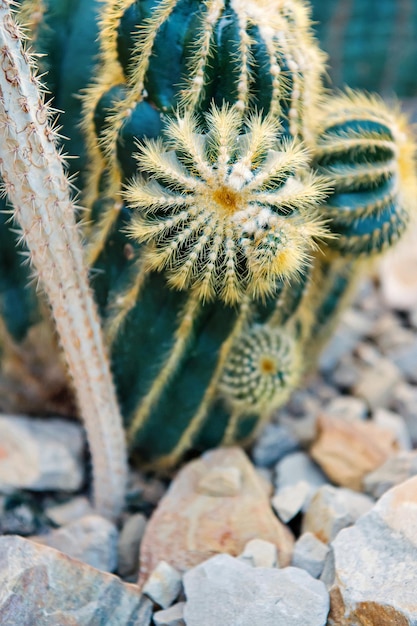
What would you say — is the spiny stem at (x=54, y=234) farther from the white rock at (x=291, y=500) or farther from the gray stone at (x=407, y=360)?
the gray stone at (x=407, y=360)

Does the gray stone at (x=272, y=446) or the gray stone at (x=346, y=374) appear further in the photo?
the gray stone at (x=346, y=374)

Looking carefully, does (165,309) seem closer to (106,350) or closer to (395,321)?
(106,350)

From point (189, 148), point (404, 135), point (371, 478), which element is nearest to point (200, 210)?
point (189, 148)

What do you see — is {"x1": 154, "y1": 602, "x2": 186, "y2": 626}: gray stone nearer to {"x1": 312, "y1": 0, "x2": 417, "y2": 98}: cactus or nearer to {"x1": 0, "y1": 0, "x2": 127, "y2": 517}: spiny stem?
{"x1": 0, "y1": 0, "x2": 127, "y2": 517}: spiny stem

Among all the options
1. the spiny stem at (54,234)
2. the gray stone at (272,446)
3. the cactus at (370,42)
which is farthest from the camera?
the cactus at (370,42)

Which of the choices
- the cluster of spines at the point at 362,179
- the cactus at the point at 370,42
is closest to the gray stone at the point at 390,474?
the cluster of spines at the point at 362,179

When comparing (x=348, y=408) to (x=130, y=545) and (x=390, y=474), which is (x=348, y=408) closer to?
(x=390, y=474)
